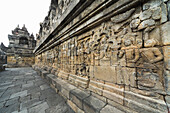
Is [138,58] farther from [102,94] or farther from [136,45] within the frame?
[102,94]

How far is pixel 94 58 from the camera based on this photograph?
1889 mm

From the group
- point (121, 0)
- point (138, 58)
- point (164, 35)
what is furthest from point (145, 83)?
point (121, 0)

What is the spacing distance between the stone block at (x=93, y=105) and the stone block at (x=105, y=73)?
1.83ft

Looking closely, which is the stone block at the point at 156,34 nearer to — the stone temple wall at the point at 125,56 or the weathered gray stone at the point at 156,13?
the stone temple wall at the point at 125,56

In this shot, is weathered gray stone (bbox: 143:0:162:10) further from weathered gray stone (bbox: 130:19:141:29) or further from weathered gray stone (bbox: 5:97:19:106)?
weathered gray stone (bbox: 5:97:19:106)

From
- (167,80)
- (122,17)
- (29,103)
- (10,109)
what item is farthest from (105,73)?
(10,109)

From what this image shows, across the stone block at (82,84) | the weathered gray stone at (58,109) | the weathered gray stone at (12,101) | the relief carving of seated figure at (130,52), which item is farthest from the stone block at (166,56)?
the weathered gray stone at (12,101)

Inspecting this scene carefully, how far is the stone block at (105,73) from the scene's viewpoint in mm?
1453

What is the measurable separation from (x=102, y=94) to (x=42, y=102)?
2084 millimetres

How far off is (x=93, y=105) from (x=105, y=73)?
0.79 metres

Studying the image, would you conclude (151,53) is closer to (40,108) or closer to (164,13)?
(164,13)

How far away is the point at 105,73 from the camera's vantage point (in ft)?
5.24

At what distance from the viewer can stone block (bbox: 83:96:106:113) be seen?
4.25 ft

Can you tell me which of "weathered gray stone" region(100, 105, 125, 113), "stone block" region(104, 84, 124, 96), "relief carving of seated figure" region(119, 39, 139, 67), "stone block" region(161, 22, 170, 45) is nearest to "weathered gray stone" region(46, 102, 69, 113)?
"weathered gray stone" region(100, 105, 125, 113)
